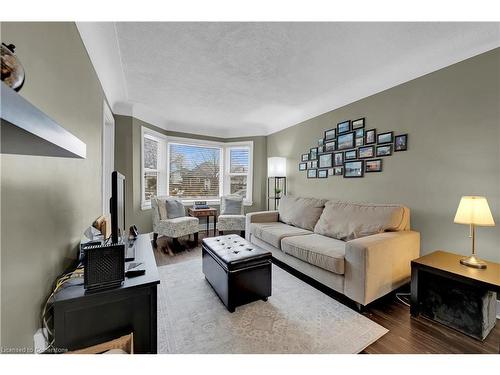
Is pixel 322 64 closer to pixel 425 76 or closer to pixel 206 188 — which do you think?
pixel 425 76

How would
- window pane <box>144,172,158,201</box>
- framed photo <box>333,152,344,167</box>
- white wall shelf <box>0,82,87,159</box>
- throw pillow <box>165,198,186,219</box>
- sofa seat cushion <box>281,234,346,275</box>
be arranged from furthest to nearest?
window pane <box>144,172,158,201</box> < throw pillow <box>165,198,186,219</box> < framed photo <box>333,152,344,167</box> < sofa seat cushion <box>281,234,346,275</box> < white wall shelf <box>0,82,87,159</box>

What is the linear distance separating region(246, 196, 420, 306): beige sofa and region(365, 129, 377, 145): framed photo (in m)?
0.85

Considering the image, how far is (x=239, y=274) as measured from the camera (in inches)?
73.0

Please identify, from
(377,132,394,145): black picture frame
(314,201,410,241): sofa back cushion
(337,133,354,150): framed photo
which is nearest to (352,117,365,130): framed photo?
(337,133,354,150): framed photo

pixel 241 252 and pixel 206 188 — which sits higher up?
pixel 206 188

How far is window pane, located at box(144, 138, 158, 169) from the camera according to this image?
13.1ft

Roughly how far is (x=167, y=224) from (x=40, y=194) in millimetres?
2701

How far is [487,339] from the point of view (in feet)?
4.86

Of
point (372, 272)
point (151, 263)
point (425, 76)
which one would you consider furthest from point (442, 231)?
point (151, 263)

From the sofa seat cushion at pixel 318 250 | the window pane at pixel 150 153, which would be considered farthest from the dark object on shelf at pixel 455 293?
the window pane at pixel 150 153

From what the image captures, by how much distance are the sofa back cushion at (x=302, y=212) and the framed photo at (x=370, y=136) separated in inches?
40.5

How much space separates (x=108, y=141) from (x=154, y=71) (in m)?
1.42

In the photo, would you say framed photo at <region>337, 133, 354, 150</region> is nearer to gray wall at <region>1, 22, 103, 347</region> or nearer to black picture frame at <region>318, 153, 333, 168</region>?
black picture frame at <region>318, 153, 333, 168</region>
